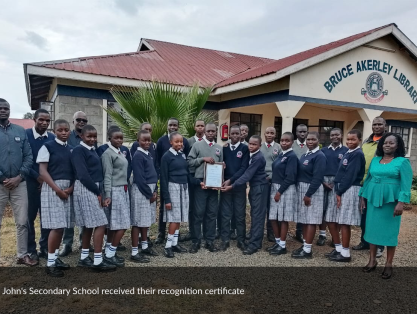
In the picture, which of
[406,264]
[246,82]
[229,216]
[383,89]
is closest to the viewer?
[406,264]

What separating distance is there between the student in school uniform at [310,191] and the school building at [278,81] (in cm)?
366

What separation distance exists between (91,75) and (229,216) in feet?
16.4

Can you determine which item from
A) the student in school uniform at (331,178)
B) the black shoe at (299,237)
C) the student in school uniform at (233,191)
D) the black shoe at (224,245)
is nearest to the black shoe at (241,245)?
the student in school uniform at (233,191)

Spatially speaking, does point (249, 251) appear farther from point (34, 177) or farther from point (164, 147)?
point (34, 177)

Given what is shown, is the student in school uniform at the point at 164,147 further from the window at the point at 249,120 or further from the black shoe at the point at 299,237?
the window at the point at 249,120

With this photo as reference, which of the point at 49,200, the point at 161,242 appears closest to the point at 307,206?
the point at 161,242

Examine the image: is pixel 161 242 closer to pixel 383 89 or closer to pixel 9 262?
pixel 9 262

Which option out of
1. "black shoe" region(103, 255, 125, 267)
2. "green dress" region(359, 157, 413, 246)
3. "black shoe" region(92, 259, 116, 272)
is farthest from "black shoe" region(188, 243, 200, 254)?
"green dress" region(359, 157, 413, 246)

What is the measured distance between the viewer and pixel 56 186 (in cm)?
316

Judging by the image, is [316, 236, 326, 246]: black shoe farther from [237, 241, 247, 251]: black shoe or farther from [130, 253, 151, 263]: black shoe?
[130, 253, 151, 263]: black shoe

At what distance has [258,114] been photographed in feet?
33.9

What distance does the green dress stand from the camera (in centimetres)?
337

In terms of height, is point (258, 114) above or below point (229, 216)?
above

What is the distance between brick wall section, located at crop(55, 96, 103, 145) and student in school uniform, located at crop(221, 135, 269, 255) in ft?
16.3
